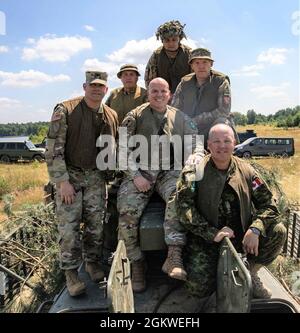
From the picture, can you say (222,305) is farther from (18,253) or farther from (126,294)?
(18,253)

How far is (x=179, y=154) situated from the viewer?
438 centimetres

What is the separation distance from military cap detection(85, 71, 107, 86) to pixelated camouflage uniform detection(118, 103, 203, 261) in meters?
0.45

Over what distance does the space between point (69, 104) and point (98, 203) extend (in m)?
0.98

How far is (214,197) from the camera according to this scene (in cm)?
357

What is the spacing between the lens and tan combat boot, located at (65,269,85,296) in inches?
154

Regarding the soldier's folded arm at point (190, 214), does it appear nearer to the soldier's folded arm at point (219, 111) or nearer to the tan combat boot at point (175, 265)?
the tan combat boot at point (175, 265)

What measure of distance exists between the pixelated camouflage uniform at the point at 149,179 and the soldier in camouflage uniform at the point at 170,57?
1.77 m

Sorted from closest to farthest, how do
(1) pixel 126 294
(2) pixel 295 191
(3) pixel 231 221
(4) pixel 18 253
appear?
1. (1) pixel 126 294
2. (3) pixel 231 221
3. (4) pixel 18 253
4. (2) pixel 295 191

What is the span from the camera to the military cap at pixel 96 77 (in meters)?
4.22

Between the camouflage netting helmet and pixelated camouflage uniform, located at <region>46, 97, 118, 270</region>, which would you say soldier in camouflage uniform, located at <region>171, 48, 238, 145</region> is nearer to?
the camouflage netting helmet

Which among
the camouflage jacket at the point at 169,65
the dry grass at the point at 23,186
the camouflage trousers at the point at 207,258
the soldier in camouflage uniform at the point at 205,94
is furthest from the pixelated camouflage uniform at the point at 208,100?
the dry grass at the point at 23,186

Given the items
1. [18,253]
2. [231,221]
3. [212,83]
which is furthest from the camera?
[18,253]

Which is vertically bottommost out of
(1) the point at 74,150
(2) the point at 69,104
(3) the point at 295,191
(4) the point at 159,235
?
(3) the point at 295,191
